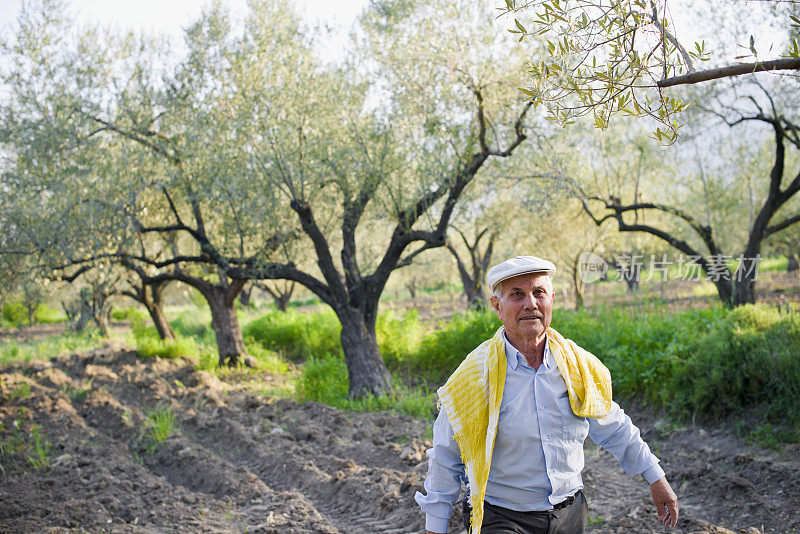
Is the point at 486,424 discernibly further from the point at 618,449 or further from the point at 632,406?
the point at 632,406

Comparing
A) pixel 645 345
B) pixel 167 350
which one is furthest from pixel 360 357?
pixel 167 350

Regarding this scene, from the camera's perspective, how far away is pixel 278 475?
6.84 meters

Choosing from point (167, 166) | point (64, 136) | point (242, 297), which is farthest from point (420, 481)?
point (242, 297)

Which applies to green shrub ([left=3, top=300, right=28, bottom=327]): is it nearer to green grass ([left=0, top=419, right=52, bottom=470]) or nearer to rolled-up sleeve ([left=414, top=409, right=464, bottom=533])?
green grass ([left=0, top=419, right=52, bottom=470])

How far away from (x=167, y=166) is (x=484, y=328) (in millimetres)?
6536

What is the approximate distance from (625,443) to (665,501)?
29cm

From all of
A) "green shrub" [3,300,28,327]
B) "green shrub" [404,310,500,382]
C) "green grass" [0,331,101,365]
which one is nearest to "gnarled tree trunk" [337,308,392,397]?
"green shrub" [404,310,500,382]

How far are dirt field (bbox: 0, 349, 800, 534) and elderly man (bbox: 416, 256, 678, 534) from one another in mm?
2307

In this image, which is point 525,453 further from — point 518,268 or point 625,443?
point 518,268

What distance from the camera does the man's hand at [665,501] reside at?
2.73 metres

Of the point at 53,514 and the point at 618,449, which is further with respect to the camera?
the point at 53,514

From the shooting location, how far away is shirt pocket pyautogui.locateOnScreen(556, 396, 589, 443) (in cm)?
269

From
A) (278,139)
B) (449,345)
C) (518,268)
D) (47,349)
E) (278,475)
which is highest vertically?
(278,139)

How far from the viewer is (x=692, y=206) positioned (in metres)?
23.1
